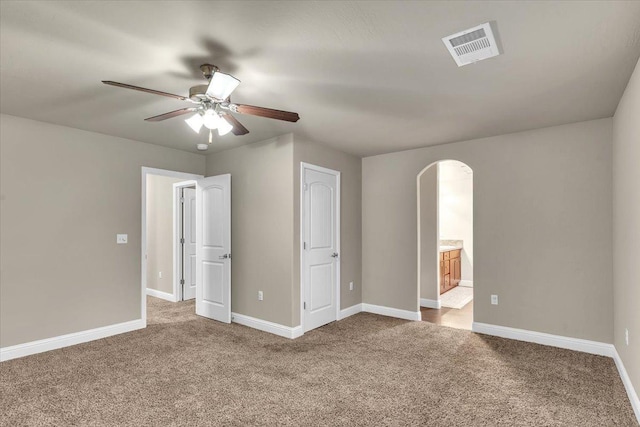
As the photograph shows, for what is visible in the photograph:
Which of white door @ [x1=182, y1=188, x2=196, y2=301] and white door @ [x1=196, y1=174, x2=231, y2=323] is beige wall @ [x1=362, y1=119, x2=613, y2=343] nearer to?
white door @ [x1=196, y1=174, x2=231, y2=323]

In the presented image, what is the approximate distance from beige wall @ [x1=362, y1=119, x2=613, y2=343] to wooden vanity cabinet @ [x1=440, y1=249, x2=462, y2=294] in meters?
2.18

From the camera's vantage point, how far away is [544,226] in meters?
3.82

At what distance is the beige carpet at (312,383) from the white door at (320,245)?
0.53 m

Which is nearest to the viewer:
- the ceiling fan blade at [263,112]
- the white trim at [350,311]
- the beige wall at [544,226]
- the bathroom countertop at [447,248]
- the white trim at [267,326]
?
the ceiling fan blade at [263,112]

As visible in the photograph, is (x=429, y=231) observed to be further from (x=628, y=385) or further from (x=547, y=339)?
(x=628, y=385)

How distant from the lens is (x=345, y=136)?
4191mm

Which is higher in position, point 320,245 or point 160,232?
point 160,232

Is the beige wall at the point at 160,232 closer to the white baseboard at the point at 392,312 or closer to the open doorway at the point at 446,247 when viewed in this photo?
the white baseboard at the point at 392,312

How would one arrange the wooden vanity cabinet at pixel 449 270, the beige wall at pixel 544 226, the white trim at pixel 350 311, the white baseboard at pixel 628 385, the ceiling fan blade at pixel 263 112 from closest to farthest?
the white baseboard at pixel 628 385
the ceiling fan blade at pixel 263 112
the beige wall at pixel 544 226
the white trim at pixel 350 311
the wooden vanity cabinet at pixel 449 270

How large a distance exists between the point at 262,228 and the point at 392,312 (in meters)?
2.23

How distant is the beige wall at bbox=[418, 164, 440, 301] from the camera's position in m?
5.54

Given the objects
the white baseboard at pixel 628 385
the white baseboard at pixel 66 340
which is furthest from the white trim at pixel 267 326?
the white baseboard at pixel 628 385

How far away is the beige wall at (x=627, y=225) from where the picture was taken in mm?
2404

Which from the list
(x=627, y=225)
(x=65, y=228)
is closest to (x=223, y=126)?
(x=65, y=228)
